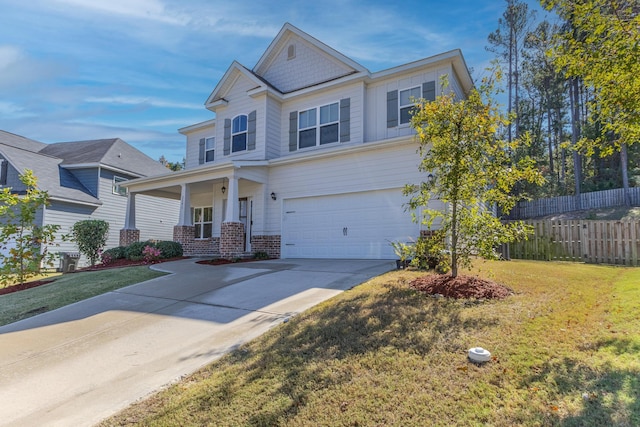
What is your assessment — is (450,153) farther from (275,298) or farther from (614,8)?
(275,298)

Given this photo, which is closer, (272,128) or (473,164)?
(473,164)

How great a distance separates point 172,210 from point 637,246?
80.5ft

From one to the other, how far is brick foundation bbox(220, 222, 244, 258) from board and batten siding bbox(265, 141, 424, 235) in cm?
145

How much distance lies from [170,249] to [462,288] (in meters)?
12.1

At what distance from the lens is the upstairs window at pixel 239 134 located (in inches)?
614

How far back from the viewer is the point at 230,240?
43.0 ft

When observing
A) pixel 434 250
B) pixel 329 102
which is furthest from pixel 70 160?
pixel 434 250

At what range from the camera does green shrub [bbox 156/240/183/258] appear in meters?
14.2

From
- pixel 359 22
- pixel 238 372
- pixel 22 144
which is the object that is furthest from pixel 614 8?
pixel 22 144

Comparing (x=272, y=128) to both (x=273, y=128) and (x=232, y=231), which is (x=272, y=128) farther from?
(x=232, y=231)

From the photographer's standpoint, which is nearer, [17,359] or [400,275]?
[17,359]

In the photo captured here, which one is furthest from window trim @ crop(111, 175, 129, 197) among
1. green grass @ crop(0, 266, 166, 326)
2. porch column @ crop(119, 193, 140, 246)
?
green grass @ crop(0, 266, 166, 326)

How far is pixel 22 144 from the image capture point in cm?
2356

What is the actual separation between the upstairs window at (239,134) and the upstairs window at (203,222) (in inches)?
142
